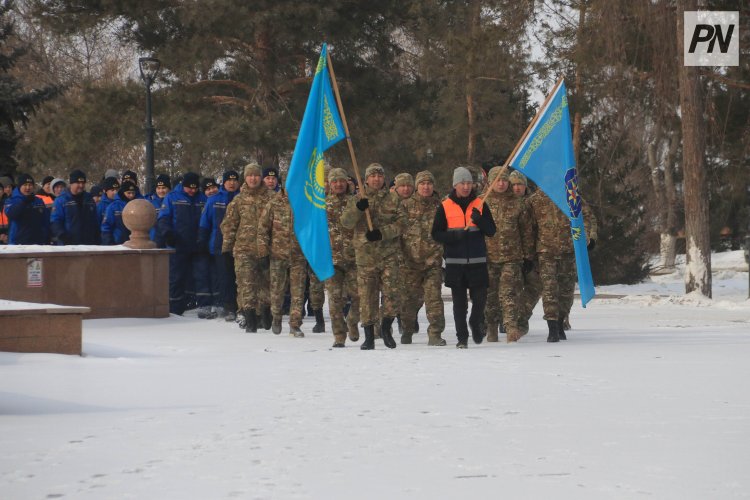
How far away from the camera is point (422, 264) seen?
1354 centimetres

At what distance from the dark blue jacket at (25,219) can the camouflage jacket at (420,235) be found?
761 cm

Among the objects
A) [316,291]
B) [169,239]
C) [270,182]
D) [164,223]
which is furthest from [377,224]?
[164,223]

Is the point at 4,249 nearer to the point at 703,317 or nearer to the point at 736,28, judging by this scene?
the point at 703,317

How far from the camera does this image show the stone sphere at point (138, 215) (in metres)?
17.6

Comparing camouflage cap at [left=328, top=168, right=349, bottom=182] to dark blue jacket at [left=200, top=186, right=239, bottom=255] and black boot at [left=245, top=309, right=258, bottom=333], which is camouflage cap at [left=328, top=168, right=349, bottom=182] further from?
dark blue jacket at [left=200, top=186, right=239, bottom=255]

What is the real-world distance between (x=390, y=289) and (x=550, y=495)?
725 cm

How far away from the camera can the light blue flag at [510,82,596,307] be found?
1416cm

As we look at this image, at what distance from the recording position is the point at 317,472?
256 inches

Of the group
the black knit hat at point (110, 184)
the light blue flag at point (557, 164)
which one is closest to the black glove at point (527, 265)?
the light blue flag at point (557, 164)

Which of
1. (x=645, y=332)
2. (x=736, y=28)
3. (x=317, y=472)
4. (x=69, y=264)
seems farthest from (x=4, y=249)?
(x=736, y=28)

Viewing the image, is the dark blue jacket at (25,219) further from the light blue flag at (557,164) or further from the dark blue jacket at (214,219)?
the light blue flag at (557,164)

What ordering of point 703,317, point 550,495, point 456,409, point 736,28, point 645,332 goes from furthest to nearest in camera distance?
point 736,28 → point 703,317 → point 645,332 → point 456,409 → point 550,495

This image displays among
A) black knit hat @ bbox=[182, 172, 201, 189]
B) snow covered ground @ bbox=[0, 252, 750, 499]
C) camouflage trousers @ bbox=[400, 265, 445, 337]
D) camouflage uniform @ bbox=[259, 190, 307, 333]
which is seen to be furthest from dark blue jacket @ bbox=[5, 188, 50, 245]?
camouflage trousers @ bbox=[400, 265, 445, 337]

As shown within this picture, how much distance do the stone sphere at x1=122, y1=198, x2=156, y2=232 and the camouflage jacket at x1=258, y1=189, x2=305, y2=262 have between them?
2625 mm
